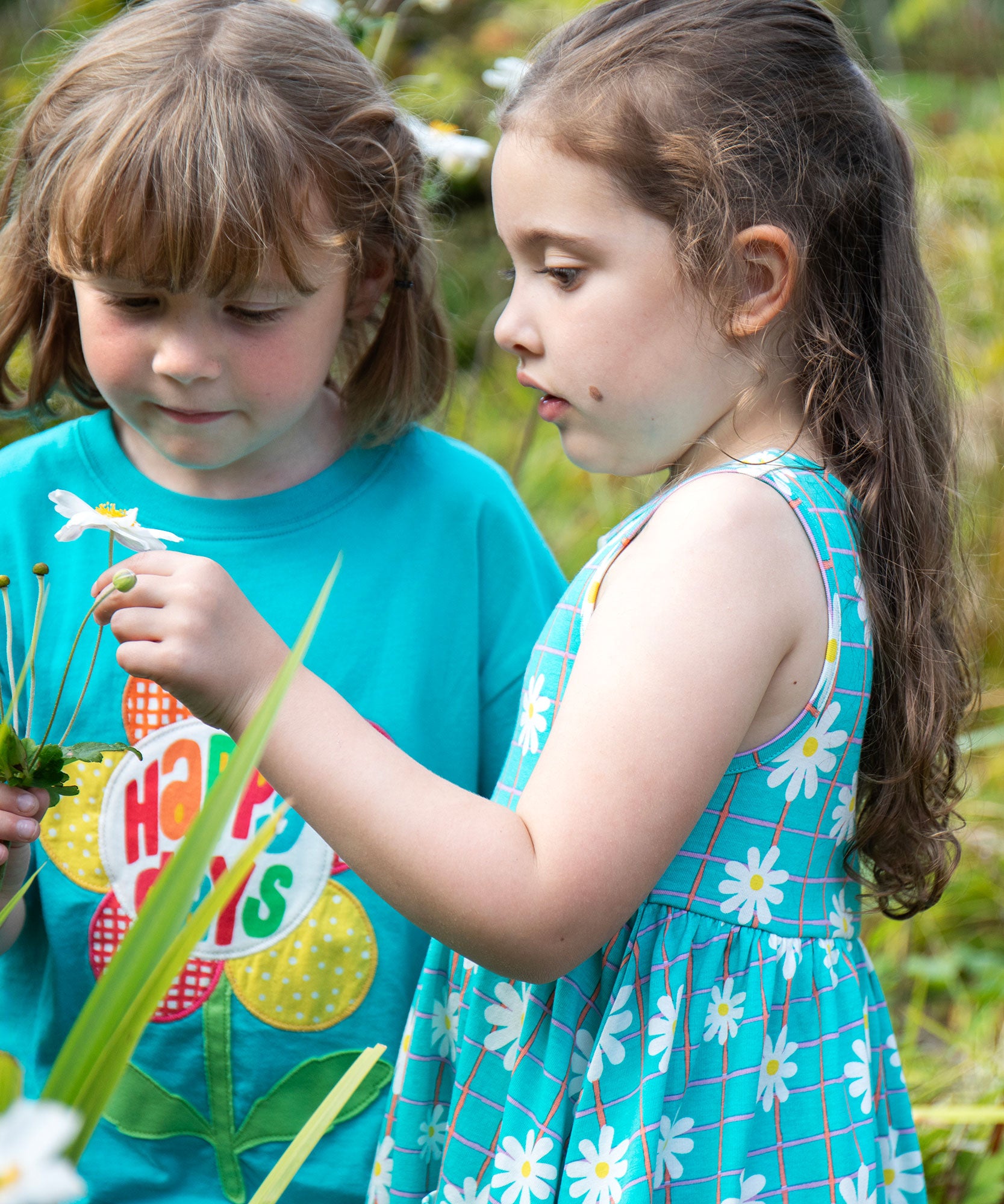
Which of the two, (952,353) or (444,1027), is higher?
(952,353)

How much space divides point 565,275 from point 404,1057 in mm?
825

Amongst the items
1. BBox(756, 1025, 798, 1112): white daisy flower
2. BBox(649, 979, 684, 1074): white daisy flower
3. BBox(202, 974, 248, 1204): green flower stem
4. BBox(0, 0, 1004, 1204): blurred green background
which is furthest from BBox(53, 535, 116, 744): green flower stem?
BBox(756, 1025, 798, 1112): white daisy flower

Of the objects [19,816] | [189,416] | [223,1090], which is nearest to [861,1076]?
[223,1090]

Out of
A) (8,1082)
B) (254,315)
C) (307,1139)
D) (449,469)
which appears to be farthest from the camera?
(449,469)

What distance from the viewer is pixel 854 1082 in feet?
3.65

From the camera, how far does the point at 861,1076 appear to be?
1117 millimetres

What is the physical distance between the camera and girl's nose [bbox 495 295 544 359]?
110 centimetres

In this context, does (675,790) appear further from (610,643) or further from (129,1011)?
(129,1011)

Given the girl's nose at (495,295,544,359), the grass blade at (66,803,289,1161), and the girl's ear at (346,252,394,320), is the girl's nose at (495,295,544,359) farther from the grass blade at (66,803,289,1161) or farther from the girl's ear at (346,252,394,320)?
the grass blade at (66,803,289,1161)

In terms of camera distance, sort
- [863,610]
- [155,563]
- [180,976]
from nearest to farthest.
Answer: [155,563] < [863,610] < [180,976]

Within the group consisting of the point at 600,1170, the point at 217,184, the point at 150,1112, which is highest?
the point at 217,184

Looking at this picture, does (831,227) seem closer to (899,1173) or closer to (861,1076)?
(861,1076)

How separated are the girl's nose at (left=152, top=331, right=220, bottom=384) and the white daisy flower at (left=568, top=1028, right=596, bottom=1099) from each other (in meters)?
0.73

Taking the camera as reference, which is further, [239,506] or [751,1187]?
[239,506]
